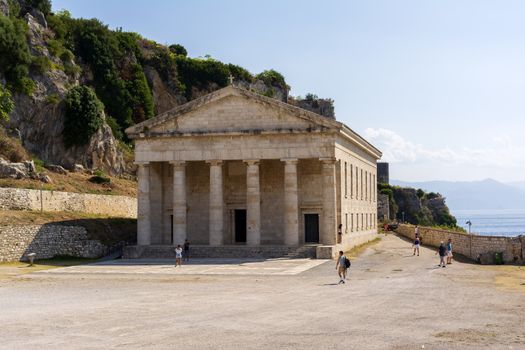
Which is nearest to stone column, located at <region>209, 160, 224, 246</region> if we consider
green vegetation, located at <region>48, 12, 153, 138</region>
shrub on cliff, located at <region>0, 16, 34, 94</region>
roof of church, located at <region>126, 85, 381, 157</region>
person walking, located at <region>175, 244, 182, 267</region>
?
roof of church, located at <region>126, 85, 381, 157</region>

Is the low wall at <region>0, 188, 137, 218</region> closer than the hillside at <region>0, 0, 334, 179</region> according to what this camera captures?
Yes

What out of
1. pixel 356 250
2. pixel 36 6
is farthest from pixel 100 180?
pixel 356 250

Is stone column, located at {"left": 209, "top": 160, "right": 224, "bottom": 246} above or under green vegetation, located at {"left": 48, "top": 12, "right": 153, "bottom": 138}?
under

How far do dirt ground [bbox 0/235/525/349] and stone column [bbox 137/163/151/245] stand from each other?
10569 mm

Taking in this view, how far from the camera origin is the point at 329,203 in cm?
4756

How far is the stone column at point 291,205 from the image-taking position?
47.6 metres

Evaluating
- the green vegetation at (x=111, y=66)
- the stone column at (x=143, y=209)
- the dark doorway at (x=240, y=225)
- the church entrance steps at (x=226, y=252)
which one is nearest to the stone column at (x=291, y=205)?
the church entrance steps at (x=226, y=252)

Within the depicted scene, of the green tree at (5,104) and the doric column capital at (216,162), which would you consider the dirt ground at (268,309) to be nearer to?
the doric column capital at (216,162)

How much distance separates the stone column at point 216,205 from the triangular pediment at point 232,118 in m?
2.89

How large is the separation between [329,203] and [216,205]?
8.11 metres

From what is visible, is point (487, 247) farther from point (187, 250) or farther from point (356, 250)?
point (187, 250)

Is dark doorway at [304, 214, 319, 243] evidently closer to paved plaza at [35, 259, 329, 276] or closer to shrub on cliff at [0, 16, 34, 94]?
paved plaza at [35, 259, 329, 276]

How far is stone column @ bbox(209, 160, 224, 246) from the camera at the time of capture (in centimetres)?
4875

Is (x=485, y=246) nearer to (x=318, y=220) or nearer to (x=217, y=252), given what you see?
(x=318, y=220)
